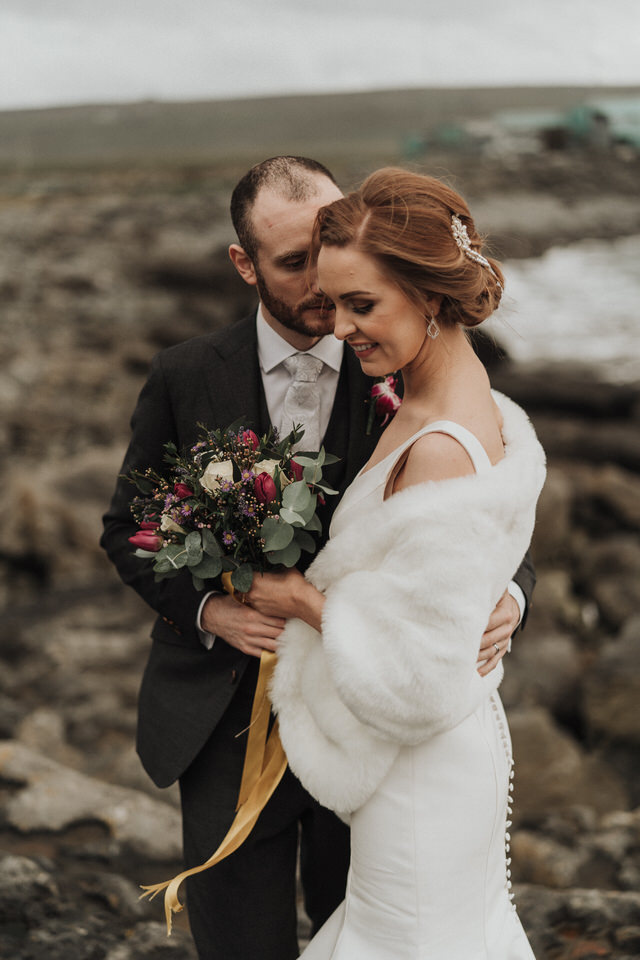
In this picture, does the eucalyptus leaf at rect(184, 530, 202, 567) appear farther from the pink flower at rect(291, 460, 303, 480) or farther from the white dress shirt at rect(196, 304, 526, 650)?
the white dress shirt at rect(196, 304, 526, 650)

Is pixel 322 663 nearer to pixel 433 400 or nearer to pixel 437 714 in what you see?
pixel 437 714

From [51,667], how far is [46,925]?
4.38 metres

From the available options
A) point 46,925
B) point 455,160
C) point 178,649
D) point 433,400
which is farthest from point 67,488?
point 455,160

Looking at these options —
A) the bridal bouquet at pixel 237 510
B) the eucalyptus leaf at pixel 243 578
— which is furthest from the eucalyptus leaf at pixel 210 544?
the eucalyptus leaf at pixel 243 578

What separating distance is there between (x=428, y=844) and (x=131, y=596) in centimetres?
716

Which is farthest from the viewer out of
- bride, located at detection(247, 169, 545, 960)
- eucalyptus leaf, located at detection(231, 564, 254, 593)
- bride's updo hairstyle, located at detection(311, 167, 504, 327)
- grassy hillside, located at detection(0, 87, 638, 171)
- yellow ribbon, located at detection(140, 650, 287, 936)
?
grassy hillside, located at detection(0, 87, 638, 171)

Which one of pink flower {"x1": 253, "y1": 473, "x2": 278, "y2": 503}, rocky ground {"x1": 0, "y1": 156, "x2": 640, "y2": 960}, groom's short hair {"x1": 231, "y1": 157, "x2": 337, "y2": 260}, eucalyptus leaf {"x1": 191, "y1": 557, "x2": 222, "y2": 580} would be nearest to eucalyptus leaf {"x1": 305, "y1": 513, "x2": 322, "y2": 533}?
pink flower {"x1": 253, "y1": 473, "x2": 278, "y2": 503}

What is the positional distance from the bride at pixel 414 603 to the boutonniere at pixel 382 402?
0.84 feet

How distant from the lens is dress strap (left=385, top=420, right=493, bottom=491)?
1802mm

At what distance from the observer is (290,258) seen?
224cm

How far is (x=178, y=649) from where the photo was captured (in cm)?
245

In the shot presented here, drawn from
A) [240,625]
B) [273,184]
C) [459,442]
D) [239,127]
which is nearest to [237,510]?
[240,625]

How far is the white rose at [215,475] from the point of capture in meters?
1.91

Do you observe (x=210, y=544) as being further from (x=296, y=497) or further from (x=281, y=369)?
(x=281, y=369)
